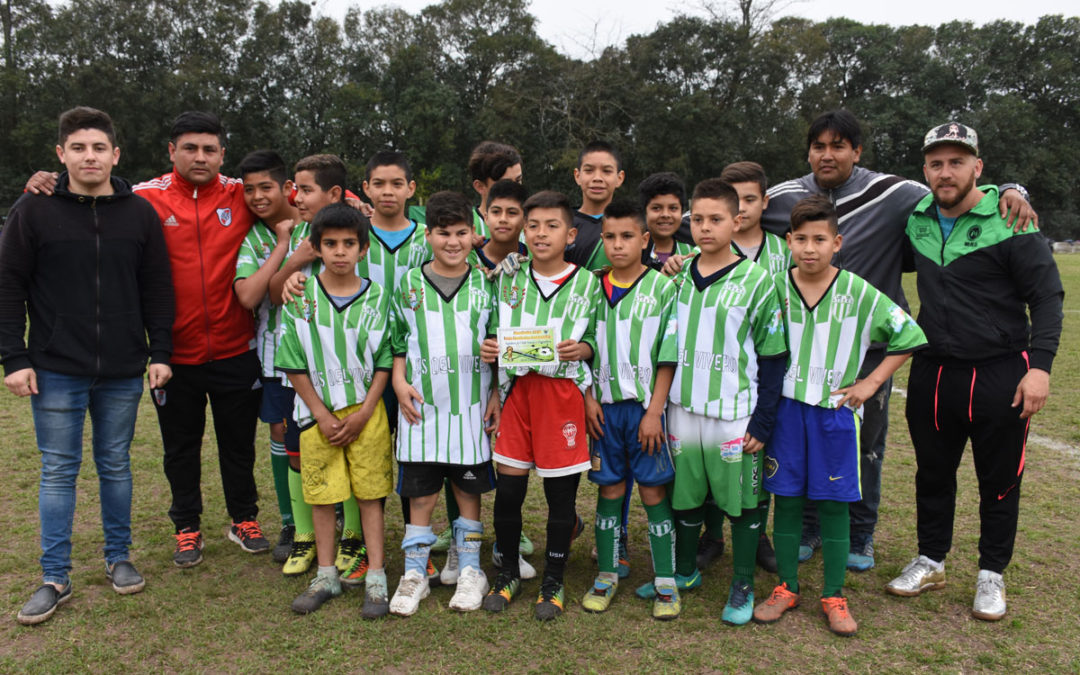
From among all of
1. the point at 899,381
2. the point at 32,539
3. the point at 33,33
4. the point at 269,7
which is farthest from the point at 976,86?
the point at 32,539

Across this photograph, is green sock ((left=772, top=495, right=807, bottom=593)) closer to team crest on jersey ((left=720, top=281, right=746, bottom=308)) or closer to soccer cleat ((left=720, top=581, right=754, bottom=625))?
soccer cleat ((left=720, top=581, right=754, bottom=625))

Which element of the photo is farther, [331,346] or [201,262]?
[201,262]

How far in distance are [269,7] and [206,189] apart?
123 ft

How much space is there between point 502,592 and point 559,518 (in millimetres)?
472

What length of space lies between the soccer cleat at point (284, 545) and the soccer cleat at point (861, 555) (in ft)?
10.3

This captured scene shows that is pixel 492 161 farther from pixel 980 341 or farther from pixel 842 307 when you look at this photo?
pixel 980 341

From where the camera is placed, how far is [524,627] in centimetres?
341

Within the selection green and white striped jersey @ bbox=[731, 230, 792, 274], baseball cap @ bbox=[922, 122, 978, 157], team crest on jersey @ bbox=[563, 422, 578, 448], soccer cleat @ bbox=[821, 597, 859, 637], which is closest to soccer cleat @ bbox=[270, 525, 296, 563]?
team crest on jersey @ bbox=[563, 422, 578, 448]

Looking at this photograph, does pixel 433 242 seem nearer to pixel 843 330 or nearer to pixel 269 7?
pixel 843 330

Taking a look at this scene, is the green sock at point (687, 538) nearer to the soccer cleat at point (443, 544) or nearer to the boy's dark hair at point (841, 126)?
the soccer cleat at point (443, 544)

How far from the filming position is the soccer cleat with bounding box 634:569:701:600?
3.72m

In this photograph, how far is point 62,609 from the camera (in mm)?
3541

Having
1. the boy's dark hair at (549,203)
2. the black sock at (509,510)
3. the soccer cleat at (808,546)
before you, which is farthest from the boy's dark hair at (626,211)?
the soccer cleat at (808,546)

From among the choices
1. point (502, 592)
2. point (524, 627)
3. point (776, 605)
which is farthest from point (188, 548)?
point (776, 605)
